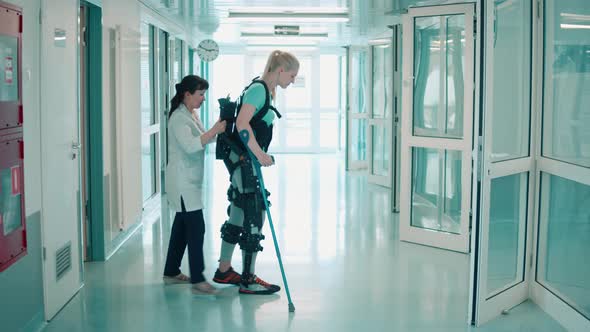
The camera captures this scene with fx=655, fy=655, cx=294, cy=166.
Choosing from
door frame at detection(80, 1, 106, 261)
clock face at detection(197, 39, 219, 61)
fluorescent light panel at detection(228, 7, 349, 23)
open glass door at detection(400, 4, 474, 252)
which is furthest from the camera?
clock face at detection(197, 39, 219, 61)

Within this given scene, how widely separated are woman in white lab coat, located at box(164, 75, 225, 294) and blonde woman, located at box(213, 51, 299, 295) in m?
0.21

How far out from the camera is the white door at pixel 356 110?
12430 millimetres

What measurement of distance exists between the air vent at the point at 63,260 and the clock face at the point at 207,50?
25.9 feet

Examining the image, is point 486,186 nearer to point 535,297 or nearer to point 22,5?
point 535,297

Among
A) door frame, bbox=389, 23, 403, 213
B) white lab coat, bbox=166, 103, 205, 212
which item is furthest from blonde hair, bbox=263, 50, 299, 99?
door frame, bbox=389, 23, 403, 213

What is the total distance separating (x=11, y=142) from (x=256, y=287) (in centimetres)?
199

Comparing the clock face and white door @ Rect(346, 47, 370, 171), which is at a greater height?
the clock face

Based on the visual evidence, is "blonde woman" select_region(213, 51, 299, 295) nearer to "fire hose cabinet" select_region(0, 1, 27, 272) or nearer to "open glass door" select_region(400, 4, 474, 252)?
"fire hose cabinet" select_region(0, 1, 27, 272)

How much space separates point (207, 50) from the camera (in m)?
12.0

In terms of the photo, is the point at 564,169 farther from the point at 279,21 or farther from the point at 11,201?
the point at 279,21

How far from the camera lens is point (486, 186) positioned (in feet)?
12.8

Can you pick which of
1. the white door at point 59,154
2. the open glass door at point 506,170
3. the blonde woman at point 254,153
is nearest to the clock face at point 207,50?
the white door at point 59,154

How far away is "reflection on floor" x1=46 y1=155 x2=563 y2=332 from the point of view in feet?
13.3

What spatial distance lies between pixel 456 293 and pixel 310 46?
37.2ft
